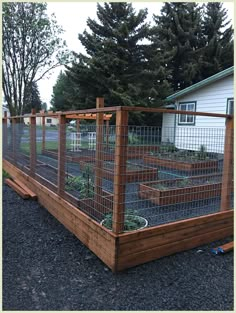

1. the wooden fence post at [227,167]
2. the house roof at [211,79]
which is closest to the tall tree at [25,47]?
the house roof at [211,79]

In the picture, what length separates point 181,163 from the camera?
463 cm

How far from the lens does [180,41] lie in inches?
733

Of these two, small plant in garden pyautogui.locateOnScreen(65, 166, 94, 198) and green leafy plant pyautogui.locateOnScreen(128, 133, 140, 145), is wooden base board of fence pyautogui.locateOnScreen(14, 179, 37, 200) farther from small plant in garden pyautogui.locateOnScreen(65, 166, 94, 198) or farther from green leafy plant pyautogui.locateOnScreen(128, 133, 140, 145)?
green leafy plant pyautogui.locateOnScreen(128, 133, 140, 145)

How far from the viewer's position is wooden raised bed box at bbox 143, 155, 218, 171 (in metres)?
3.63

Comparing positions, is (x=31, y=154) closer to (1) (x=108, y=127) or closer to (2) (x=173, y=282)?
(1) (x=108, y=127)

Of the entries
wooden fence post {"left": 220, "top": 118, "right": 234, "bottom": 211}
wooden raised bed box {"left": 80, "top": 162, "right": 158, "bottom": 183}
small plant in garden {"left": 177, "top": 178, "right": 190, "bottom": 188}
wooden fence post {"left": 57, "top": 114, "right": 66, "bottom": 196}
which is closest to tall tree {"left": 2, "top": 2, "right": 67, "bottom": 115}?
wooden raised bed box {"left": 80, "top": 162, "right": 158, "bottom": 183}

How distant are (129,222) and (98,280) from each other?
81 cm

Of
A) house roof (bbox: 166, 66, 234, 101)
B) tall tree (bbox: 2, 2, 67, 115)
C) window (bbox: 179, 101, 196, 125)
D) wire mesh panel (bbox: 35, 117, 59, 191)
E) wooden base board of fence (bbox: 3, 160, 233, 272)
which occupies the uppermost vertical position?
tall tree (bbox: 2, 2, 67, 115)

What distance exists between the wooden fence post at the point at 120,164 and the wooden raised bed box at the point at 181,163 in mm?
1029

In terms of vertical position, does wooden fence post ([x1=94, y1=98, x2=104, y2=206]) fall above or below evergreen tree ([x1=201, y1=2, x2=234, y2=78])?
below

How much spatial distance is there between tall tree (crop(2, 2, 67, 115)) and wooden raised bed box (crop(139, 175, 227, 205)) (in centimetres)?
785

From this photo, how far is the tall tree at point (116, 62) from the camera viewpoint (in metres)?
14.0

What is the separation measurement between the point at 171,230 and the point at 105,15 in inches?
621

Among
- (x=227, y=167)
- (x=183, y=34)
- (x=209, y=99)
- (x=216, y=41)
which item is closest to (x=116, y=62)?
(x=209, y=99)
